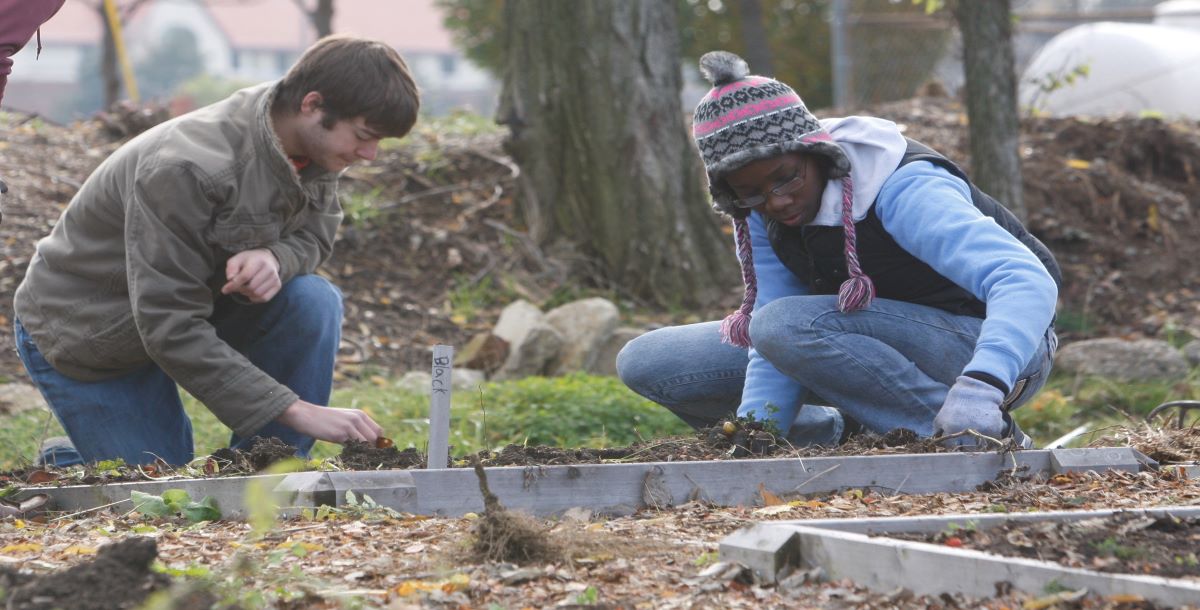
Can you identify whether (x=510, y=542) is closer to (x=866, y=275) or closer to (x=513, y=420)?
(x=866, y=275)

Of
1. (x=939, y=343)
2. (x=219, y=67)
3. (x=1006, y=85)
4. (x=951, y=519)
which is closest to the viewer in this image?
(x=951, y=519)

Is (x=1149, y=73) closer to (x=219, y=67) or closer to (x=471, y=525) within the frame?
(x=471, y=525)

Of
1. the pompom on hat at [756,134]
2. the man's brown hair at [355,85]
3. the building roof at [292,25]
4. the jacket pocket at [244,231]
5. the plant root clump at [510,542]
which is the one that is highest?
the building roof at [292,25]

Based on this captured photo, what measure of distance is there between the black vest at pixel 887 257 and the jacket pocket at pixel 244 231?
1482 millimetres

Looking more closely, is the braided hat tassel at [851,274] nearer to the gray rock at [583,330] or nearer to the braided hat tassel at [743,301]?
the braided hat tassel at [743,301]

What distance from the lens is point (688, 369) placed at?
3.99 m

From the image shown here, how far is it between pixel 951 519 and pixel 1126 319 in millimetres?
5325

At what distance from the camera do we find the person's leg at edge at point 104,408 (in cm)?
395

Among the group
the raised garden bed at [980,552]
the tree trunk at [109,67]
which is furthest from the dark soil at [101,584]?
the tree trunk at [109,67]

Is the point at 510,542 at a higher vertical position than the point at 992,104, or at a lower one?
lower

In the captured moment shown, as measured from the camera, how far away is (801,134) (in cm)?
324

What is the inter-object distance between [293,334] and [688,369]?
4.20 feet

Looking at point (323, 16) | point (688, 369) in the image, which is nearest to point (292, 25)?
point (323, 16)

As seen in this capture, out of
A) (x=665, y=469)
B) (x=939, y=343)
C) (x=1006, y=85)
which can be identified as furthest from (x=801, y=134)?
(x=1006, y=85)
